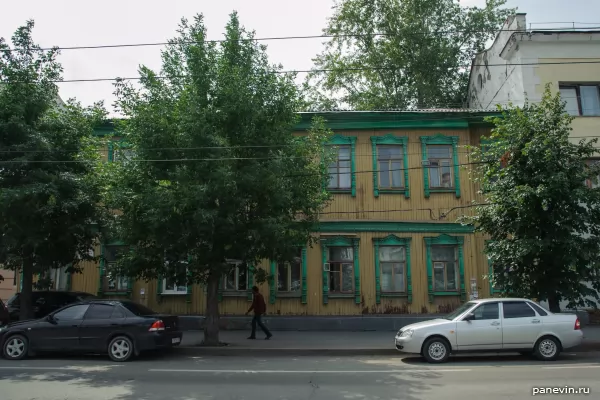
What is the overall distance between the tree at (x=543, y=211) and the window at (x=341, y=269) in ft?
19.6

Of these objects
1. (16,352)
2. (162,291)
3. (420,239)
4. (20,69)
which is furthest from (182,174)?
(420,239)

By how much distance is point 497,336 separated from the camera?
1138 cm

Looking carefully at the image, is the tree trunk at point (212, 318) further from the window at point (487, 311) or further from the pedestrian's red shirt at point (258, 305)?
the window at point (487, 311)

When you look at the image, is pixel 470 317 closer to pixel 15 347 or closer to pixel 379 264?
pixel 379 264

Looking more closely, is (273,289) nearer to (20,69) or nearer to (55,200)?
(55,200)

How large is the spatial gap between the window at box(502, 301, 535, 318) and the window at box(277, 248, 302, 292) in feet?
29.5

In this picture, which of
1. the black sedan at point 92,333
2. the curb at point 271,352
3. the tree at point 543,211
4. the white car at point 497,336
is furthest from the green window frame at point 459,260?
the black sedan at point 92,333

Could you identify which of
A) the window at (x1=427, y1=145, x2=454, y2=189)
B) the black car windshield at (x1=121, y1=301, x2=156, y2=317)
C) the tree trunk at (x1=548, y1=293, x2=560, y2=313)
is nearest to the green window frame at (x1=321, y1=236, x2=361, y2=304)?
the window at (x1=427, y1=145, x2=454, y2=189)

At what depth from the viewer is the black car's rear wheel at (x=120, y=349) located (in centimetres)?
1165

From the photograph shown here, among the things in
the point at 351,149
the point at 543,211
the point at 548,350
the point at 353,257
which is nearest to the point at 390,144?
the point at 351,149

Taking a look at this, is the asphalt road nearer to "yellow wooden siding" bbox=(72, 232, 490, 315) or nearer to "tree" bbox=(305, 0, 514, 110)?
"yellow wooden siding" bbox=(72, 232, 490, 315)

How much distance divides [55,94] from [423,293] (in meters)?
14.7

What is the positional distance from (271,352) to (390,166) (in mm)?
9581

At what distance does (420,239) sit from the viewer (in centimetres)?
1919
